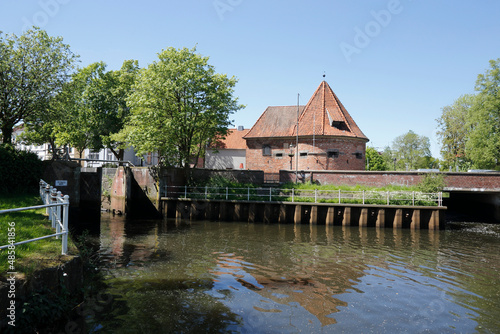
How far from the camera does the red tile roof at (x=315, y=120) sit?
36.7 m

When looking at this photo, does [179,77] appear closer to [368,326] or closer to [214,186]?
[214,186]

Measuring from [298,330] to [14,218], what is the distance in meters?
7.47

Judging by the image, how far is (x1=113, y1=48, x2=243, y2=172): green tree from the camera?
2497 cm

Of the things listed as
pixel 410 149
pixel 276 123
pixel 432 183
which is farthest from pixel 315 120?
pixel 410 149

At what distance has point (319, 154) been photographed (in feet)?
118

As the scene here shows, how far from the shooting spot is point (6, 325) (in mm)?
4602

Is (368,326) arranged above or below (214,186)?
below

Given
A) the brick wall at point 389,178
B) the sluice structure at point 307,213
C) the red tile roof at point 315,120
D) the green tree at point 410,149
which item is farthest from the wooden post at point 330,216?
the green tree at point 410,149

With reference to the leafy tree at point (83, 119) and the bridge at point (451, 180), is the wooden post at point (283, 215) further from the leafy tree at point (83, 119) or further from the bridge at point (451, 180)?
the leafy tree at point (83, 119)

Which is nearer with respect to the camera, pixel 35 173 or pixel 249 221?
pixel 35 173

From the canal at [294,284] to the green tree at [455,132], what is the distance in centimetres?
4095

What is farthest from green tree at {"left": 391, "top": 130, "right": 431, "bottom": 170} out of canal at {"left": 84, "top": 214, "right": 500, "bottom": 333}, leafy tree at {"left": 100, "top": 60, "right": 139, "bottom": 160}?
canal at {"left": 84, "top": 214, "right": 500, "bottom": 333}

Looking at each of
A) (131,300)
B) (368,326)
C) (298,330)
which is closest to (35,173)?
(131,300)

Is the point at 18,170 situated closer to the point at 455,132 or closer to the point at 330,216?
the point at 330,216
